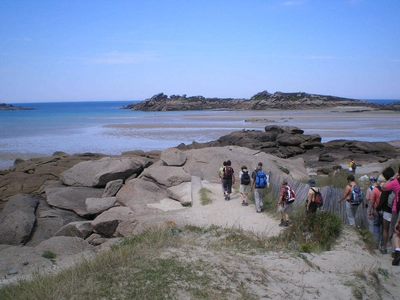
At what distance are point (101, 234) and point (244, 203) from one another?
194 inches

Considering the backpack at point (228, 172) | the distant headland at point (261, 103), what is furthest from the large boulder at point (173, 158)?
the distant headland at point (261, 103)

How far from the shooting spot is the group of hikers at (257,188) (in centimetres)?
1120

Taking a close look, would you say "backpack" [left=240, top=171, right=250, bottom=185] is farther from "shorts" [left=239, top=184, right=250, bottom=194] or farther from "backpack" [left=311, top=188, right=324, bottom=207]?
"backpack" [left=311, top=188, right=324, bottom=207]

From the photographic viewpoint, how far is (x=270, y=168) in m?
19.5

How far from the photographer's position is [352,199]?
10.1 metres

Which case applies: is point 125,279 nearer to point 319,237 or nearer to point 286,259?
point 286,259

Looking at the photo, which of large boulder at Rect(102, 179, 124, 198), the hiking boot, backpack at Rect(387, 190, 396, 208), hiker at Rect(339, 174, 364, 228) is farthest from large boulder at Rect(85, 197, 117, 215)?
the hiking boot

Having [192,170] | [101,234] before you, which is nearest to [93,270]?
[101,234]

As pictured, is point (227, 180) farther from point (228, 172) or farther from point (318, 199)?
point (318, 199)

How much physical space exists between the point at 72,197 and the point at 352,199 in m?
11.2

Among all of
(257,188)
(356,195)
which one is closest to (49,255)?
(257,188)

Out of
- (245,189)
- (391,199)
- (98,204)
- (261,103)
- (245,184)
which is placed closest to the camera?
(391,199)

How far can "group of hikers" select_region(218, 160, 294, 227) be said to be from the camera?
1120 cm

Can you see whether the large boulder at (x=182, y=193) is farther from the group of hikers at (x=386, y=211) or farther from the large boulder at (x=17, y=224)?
the group of hikers at (x=386, y=211)
